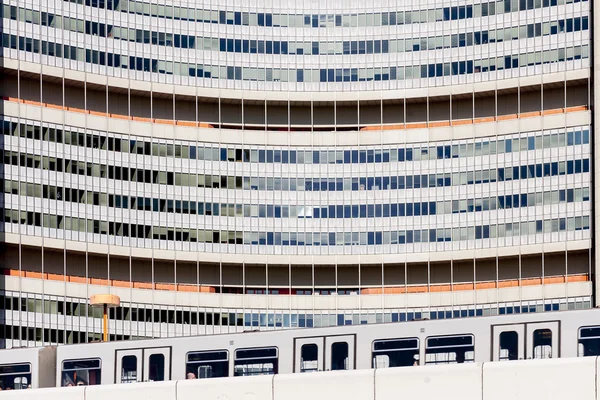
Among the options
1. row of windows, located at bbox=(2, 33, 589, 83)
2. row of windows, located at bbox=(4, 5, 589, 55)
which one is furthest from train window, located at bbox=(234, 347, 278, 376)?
row of windows, located at bbox=(4, 5, 589, 55)

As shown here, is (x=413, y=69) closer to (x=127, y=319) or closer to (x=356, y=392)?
(x=127, y=319)

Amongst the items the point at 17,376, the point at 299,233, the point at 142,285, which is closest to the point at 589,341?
the point at 17,376

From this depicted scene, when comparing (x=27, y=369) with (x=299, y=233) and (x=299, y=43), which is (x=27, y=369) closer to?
(x=299, y=233)

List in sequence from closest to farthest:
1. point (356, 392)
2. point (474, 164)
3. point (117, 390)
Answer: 1. point (356, 392)
2. point (117, 390)
3. point (474, 164)

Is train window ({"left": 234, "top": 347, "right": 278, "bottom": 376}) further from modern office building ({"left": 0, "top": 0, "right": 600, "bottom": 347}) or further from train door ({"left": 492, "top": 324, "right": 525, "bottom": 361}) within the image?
modern office building ({"left": 0, "top": 0, "right": 600, "bottom": 347})

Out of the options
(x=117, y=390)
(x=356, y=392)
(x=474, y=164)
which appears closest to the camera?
(x=356, y=392)

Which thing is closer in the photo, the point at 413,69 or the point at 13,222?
the point at 13,222

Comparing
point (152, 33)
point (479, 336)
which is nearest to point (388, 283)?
point (152, 33)
